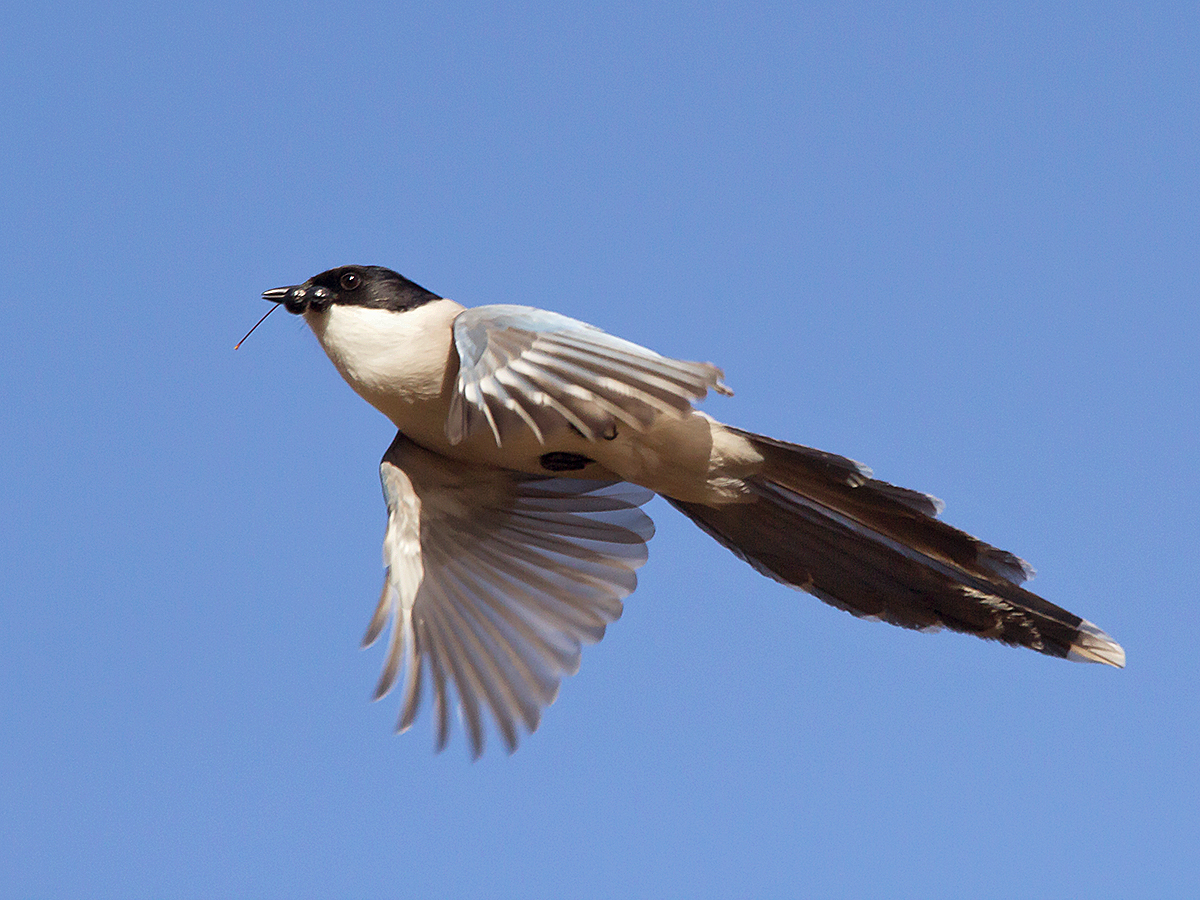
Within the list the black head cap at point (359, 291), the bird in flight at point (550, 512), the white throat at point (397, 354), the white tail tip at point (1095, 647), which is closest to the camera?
the bird in flight at point (550, 512)

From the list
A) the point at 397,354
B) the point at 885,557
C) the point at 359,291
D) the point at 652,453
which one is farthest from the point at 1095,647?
the point at 359,291

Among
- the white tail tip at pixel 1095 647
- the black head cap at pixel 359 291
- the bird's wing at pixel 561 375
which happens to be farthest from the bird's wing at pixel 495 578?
the white tail tip at pixel 1095 647

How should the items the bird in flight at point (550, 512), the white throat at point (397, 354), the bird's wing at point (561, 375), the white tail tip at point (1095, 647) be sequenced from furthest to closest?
the white throat at point (397, 354)
the white tail tip at point (1095, 647)
the bird in flight at point (550, 512)
the bird's wing at point (561, 375)

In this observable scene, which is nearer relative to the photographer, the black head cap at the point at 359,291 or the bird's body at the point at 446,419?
the bird's body at the point at 446,419

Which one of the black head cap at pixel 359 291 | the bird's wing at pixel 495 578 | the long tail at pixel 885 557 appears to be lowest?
the bird's wing at pixel 495 578

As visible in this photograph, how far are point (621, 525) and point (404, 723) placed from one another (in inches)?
37.0

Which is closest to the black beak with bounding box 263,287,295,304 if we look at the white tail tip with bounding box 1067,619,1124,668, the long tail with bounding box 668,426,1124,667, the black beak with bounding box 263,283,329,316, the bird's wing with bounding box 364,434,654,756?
the black beak with bounding box 263,283,329,316

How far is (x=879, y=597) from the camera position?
4074 millimetres

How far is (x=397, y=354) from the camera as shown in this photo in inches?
157

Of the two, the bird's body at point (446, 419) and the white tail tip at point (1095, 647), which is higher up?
the white tail tip at point (1095, 647)

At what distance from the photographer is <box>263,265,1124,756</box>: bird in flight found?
358 centimetres

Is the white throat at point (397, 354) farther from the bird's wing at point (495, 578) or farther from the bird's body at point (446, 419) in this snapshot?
the bird's wing at point (495, 578)

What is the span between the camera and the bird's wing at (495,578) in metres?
4.19

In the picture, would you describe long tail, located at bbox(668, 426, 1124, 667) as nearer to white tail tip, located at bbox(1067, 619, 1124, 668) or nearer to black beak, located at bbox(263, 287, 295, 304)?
white tail tip, located at bbox(1067, 619, 1124, 668)
